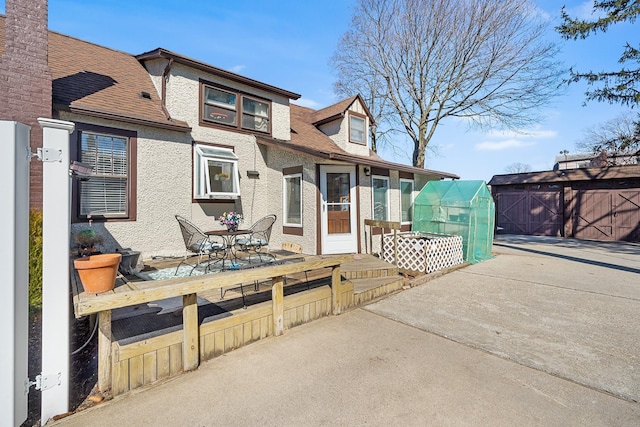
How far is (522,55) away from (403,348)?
1628 centimetres

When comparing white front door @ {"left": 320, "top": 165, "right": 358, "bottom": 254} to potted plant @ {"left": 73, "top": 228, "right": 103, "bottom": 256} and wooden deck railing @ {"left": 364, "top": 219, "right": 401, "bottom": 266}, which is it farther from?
potted plant @ {"left": 73, "top": 228, "right": 103, "bottom": 256}

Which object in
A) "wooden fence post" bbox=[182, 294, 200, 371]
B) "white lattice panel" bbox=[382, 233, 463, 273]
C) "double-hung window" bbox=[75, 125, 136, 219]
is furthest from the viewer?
"white lattice panel" bbox=[382, 233, 463, 273]

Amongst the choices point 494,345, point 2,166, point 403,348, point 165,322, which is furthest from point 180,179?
point 494,345

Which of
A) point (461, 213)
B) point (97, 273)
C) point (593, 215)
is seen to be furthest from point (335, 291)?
point (593, 215)

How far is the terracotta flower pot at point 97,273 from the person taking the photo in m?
2.39

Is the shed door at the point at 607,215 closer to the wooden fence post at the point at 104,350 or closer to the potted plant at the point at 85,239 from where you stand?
the wooden fence post at the point at 104,350

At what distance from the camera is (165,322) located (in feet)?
11.7

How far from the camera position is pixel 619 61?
36.5 feet

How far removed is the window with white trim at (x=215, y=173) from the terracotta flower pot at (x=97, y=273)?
484cm

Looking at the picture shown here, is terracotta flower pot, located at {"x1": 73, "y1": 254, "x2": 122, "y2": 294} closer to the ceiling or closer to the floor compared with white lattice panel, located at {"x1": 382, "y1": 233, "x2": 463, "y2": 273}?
closer to the ceiling

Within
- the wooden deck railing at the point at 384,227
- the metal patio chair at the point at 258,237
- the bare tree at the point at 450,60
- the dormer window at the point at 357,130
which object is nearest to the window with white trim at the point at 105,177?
the metal patio chair at the point at 258,237

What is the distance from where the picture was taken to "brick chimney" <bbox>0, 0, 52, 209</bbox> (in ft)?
15.2

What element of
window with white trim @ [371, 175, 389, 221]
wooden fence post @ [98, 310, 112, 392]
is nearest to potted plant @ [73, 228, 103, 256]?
wooden fence post @ [98, 310, 112, 392]

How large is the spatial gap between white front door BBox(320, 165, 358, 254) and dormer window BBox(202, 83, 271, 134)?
8.74 feet
